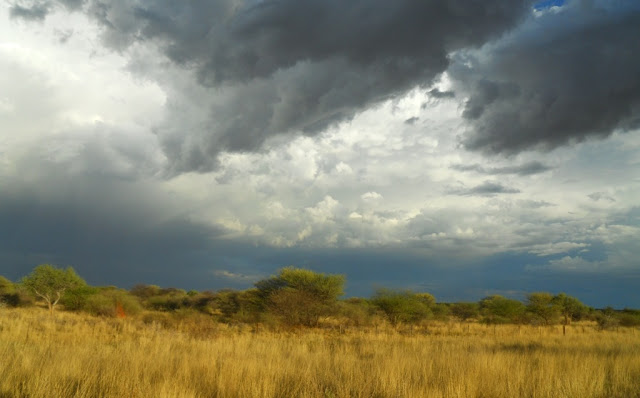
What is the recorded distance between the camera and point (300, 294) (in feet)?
110

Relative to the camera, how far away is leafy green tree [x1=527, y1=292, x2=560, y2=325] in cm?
4786

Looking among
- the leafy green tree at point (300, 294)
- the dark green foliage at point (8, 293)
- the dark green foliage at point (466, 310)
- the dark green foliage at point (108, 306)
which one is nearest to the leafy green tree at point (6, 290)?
the dark green foliage at point (8, 293)

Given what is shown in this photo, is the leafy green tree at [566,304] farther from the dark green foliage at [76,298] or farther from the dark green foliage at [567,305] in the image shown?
the dark green foliage at [76,298]

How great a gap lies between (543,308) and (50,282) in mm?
51424

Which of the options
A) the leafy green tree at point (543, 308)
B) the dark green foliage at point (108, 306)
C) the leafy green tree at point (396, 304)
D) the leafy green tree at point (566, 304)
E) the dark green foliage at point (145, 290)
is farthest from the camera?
the dark green foliage at point (145, 290)

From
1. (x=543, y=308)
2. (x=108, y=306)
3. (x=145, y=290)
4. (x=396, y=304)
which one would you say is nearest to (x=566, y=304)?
(x=543, y=308)

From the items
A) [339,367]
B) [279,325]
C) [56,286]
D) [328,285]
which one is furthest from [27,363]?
[56,286]

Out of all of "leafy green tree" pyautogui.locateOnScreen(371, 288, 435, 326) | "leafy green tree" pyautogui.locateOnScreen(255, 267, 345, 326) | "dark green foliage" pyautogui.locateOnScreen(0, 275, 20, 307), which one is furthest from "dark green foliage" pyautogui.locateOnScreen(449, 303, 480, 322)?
"dark green foliage" pyautogui.locateOnScreen(0, 275, 20, 307)

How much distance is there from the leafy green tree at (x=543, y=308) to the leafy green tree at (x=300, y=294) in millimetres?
25870

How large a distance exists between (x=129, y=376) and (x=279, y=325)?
81.1 ft

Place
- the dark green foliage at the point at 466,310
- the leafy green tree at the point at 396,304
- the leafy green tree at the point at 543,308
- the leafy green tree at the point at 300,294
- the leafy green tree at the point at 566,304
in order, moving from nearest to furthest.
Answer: the leafy green tree at the point at 300,294 → the leafy green tree at the point at 396,304 → the leafy green tree at the point at 543,308 → the leafy green tree at the point at 566,304 → the dark green foliage at the point at 466,310

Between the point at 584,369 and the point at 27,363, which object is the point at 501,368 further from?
the point at 27,363

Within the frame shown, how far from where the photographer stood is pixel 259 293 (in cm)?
3822

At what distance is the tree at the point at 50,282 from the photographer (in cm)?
3891
